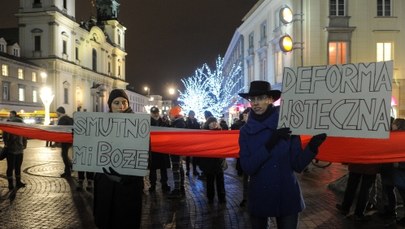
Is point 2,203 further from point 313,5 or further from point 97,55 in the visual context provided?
point 97,55

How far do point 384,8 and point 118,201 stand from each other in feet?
115

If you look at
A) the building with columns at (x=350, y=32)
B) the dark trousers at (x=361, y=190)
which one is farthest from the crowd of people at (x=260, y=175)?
the building with columns at (x=350, y=32)

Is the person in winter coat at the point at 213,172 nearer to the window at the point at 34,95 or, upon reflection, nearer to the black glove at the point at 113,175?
the black glove at the point at 113,175

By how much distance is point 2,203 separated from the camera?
10.3 m

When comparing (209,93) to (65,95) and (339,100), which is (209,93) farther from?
Answer: (339,100)

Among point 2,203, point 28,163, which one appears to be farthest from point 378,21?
point 2,203

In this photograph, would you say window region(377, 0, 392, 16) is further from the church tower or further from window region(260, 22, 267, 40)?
the church tower

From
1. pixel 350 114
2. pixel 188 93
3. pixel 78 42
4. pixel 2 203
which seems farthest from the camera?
pixel 78 42

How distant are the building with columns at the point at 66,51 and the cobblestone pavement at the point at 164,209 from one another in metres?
49.8

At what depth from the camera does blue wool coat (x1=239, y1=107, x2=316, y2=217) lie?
4289 mm

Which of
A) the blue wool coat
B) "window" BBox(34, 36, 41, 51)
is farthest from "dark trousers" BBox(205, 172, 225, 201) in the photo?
"window" BBox(34, 36, 41, 51)

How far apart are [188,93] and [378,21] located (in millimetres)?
33591

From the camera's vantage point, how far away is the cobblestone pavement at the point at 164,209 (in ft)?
27.2

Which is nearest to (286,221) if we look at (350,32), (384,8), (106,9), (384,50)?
(350,32)
